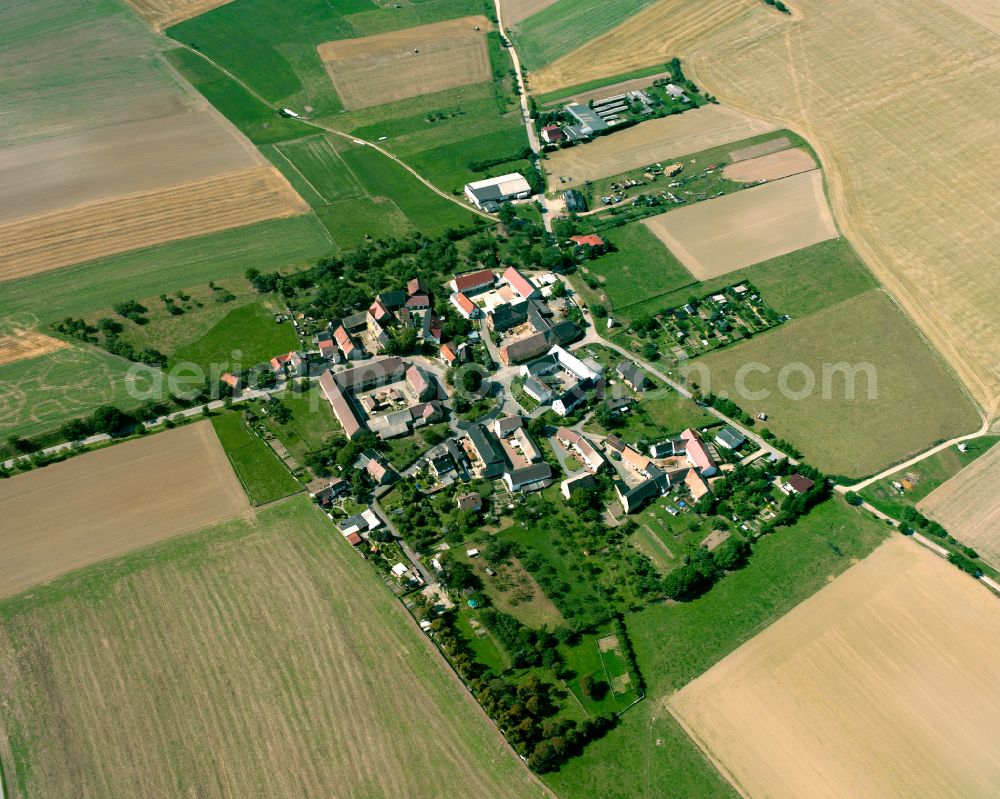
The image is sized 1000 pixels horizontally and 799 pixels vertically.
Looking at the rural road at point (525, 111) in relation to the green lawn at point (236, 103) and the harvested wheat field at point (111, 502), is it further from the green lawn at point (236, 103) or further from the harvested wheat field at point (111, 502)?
the harvested wheat field at point (111, 502)

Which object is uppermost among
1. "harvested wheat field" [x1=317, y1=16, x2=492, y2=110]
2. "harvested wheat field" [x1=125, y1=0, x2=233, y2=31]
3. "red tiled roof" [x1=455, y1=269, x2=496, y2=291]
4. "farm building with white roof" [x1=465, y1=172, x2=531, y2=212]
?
"harvested wheat field" [x1=125, y1=0, x2=233, y2=31]

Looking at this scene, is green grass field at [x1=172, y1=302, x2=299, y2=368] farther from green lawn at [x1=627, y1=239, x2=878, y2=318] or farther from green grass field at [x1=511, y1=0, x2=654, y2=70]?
green grass field at [x1=511, y1=0, x2=654, y2=70]

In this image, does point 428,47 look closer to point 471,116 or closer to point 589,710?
point 471,116


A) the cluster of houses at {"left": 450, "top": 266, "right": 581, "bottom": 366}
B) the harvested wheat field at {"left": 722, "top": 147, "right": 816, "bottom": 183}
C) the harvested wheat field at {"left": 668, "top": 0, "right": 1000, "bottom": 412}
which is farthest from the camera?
the harvested wheat field at {"left": 722, "top": 147, "right": 816, "bottom": 183}

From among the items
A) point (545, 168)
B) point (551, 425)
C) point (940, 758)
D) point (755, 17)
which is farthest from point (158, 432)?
point (755, 17)

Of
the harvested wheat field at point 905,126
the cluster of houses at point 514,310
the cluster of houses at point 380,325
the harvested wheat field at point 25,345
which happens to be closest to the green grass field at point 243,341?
the cluster of houses at point 380,325

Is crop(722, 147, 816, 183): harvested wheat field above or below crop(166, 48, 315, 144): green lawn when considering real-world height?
below

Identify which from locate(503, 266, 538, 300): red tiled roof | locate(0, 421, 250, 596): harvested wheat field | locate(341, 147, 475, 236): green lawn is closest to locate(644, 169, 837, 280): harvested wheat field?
locate(503, 266, 538, 300): red tiled roof

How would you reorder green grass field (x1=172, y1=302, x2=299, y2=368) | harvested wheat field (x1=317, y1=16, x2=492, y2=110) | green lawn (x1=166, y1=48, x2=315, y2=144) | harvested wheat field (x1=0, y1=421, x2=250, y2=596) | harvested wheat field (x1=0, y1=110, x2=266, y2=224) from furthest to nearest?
harvested wheat field (x1=317, y1=16, x2=492, y2=110)
green lawn (x1=166, y1=48, x2=315, y2=144)
harvested wheat field (x1=0, y1=110, x2=266, y2=224)
green grass field (x1=172, y1=302, x2=299, y2=368)
harvested wheat field (x1=0, y1=421, x2=250, y2=596)
